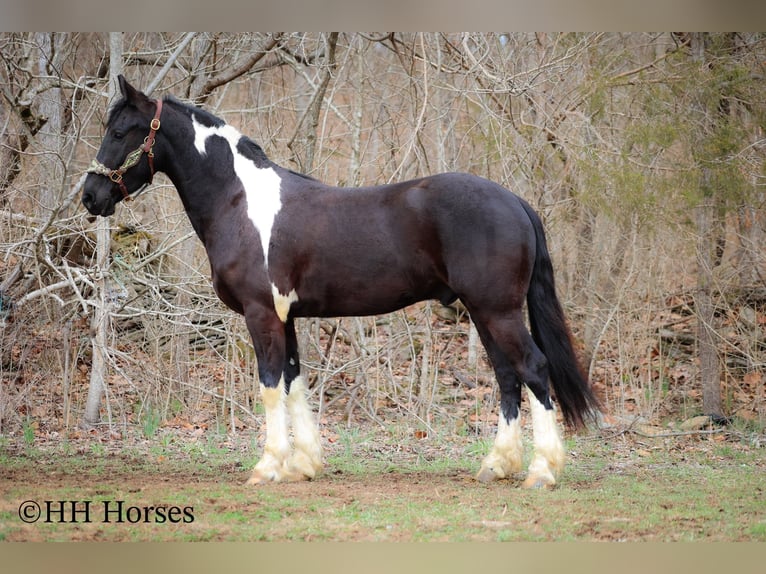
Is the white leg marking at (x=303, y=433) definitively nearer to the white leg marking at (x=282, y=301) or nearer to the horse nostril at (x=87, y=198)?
the white leg marking at (x=282, y=301)

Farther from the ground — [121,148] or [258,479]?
[121,148]

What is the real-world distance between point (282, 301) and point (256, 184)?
767 millimetres

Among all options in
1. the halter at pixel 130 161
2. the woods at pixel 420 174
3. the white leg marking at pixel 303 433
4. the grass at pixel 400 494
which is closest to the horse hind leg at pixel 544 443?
the grass at pixel 400 494

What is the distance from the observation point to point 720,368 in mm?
7949

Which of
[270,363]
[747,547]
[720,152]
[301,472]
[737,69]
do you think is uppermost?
[737,69]

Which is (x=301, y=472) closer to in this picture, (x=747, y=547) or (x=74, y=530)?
(x=74, y=530)

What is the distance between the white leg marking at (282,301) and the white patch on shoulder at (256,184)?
19 cm

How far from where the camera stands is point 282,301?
5.14m

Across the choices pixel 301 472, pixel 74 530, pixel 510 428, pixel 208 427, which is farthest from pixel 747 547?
pixel 208 427

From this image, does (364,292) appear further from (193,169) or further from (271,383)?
(193,169)

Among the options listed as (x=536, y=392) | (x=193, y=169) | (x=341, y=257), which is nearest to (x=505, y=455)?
(x=536, y=392)

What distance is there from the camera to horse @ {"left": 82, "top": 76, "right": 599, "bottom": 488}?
490 cm

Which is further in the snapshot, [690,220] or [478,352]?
[478,352]
